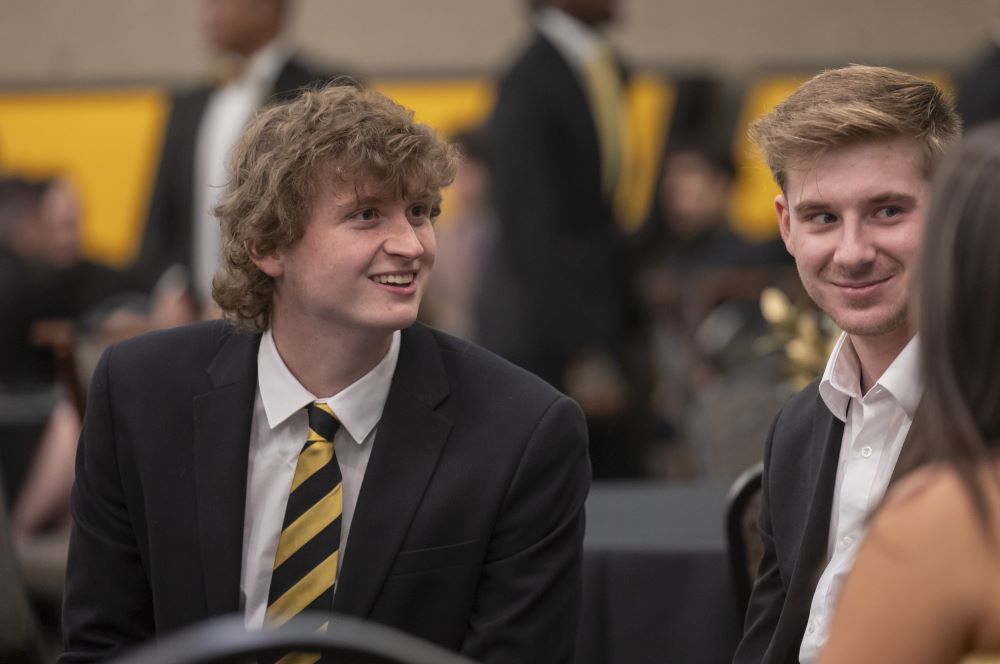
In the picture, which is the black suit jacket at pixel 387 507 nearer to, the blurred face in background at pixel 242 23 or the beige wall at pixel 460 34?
the blurred face in background at pixel 242 23

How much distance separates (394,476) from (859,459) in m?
0.61

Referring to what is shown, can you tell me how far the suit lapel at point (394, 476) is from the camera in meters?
2.02

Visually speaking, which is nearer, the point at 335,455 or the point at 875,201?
the point at 875,201

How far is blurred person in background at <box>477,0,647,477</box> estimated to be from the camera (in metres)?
4.69

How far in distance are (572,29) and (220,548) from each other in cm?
312

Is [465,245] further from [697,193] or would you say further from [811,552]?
[811,552]

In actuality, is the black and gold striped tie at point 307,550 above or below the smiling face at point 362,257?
below

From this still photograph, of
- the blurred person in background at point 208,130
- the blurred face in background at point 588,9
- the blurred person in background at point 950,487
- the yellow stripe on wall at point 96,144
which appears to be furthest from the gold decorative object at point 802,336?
the yellow stripe on wall at point 96,144

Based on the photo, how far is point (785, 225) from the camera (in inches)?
80.8

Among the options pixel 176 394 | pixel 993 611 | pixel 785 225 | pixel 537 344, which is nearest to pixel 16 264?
pixel 537 344

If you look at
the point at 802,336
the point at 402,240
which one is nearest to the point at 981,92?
the point at 802,336

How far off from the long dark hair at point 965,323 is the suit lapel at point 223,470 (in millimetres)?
1046

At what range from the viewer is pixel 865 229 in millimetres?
1926

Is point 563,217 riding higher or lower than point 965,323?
lower
